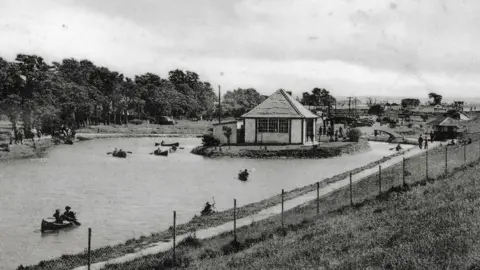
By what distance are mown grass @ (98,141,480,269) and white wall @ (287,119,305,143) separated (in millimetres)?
38470

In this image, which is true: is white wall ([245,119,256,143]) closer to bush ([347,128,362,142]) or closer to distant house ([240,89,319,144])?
distant house ([240,89,319,144])

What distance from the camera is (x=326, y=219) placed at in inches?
855

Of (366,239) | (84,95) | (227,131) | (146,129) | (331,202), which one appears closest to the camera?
(366,239)

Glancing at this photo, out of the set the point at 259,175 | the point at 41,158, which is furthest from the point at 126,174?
the point at 41,158

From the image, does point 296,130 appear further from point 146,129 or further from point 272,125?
point 146,129

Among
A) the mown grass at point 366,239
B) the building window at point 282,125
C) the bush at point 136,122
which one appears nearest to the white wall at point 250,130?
the building window at point 282,125

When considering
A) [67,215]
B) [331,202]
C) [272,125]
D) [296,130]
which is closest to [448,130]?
[296,130]

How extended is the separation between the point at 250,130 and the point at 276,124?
3135 millimetres

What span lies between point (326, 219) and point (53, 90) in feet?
250

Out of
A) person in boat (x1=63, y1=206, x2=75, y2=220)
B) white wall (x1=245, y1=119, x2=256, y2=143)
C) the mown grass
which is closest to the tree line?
white wall (x1=245, y1=119, x2=256, y2=143)

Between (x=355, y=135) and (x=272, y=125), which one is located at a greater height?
(x=272, y=125)

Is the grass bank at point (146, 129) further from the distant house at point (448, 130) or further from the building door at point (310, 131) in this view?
the distant house at point (448, 130)

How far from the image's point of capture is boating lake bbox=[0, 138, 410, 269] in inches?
956

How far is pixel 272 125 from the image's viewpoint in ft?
210
